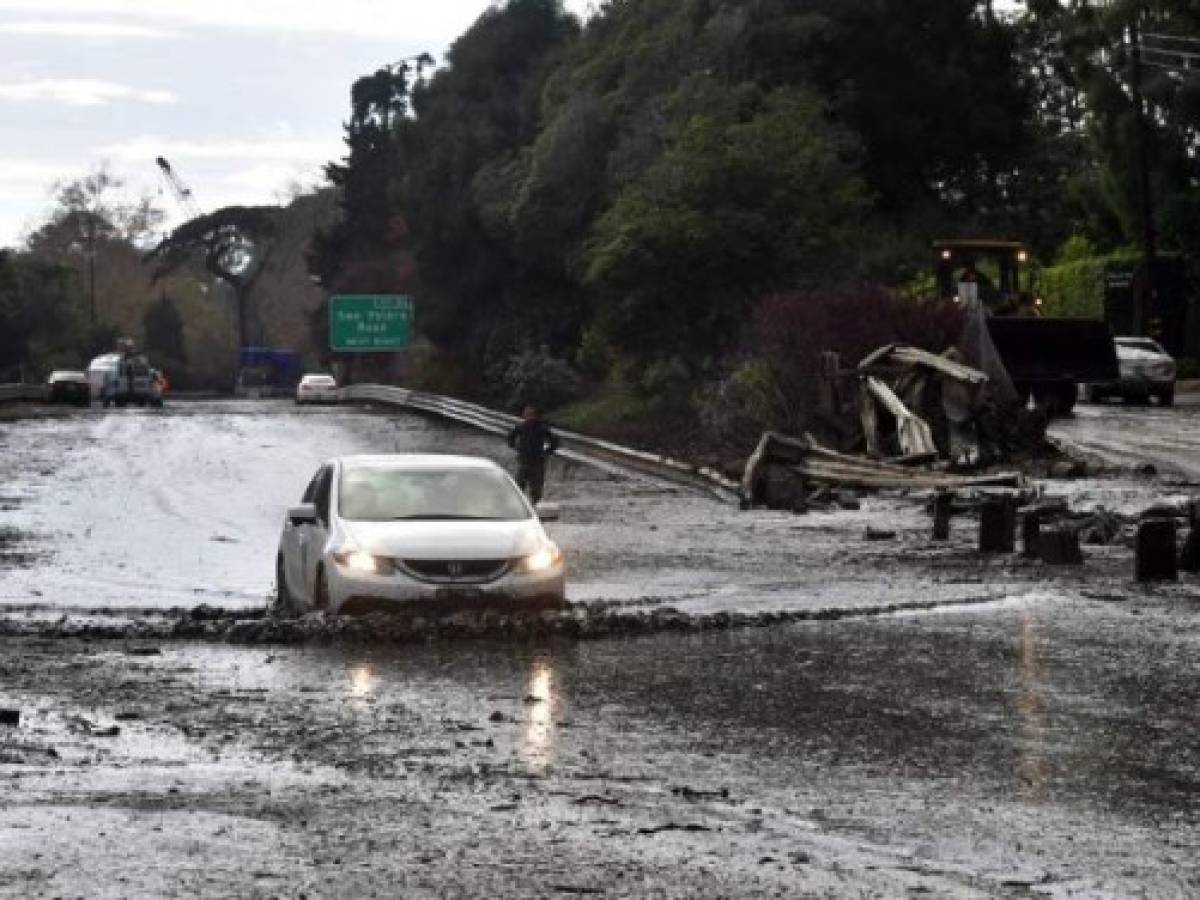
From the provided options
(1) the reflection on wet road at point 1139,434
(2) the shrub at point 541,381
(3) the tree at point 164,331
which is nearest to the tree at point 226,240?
(3) the tree at point 164,331

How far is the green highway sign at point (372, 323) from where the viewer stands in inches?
3652

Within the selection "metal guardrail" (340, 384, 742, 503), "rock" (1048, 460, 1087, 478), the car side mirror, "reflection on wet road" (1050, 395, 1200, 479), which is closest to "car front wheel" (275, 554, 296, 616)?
the car side mirror

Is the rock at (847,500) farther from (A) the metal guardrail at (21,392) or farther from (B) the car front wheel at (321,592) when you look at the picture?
(A) the metal guardrail at (21,392)

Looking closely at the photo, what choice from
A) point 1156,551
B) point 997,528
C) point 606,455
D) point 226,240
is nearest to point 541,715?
point 1156,551

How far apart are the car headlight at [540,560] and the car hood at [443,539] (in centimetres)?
5

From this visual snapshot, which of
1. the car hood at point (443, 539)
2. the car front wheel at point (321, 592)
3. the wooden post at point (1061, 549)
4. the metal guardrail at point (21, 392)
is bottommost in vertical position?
the metal guardrail at point (21, 392)

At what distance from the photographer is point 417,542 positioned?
58.5 ft

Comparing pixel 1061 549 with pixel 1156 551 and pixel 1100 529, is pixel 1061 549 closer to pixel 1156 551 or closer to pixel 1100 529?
pixel 1156 551

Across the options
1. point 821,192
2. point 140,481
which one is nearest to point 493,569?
point 140,481

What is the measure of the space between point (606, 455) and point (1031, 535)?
66.7ft

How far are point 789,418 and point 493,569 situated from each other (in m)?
23.1

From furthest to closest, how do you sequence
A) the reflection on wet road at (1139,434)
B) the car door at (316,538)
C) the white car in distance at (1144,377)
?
the white car in distance at (1144,377) < the reflection on wet road at (1139,434) < the car door at (316,538)

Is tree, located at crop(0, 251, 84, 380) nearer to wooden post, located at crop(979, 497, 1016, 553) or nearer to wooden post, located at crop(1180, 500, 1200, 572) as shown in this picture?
Answer: wooden post, located at crop(979, 497, 1016, 553)

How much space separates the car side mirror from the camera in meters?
19.0
